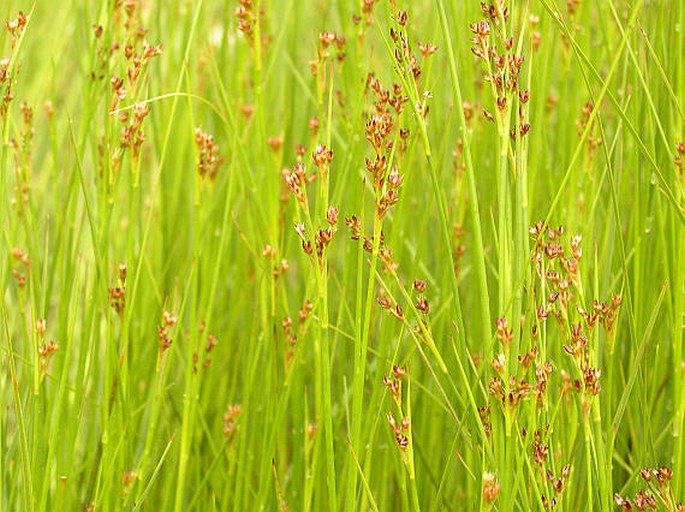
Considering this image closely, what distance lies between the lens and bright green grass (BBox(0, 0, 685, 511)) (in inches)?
56.4

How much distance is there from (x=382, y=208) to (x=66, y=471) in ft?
2.77

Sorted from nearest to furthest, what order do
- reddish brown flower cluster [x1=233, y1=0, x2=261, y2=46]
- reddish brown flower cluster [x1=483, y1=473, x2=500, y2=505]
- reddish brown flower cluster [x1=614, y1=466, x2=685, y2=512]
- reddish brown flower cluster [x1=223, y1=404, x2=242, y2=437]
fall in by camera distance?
reddish brown flower cluster [x1=483, y1=473, x2=500, y2=505], reddish brown flower cluster [x1=614, y1=466, x2=685, y2=512], reddish brown flower cluster [x1=233, y1=0, x2=261, y2=46], reddish brown flower cluster [x1=223, y1=404, x2=242, y2=437]

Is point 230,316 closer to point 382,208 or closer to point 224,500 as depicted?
point 224,500

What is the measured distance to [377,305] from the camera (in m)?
2.12

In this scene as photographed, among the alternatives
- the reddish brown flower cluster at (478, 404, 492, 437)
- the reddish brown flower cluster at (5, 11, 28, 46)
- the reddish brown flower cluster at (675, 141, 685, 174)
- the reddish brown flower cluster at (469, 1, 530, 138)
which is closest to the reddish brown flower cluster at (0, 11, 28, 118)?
the reddish brown flower cluster at (5, 11, 28, 46)

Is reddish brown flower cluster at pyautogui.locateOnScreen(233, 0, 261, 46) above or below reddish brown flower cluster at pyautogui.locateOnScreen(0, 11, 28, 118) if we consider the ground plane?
above

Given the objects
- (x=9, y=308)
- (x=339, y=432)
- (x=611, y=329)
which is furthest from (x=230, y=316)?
(x=611, y=329)

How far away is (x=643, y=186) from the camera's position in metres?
1.92

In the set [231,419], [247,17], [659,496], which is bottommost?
[659,496]

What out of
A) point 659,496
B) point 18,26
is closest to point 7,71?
point 18,26

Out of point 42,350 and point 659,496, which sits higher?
point 42,350

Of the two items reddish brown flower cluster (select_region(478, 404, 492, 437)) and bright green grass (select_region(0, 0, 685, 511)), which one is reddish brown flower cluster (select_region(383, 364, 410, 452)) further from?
reddish brown flower cluster (select_region(478, 404, 492, 437))

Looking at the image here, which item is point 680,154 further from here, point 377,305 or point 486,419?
point 377,305

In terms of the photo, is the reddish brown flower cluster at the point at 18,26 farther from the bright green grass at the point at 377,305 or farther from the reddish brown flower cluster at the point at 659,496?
the reddish brown flower cluster at the point at 659,496
